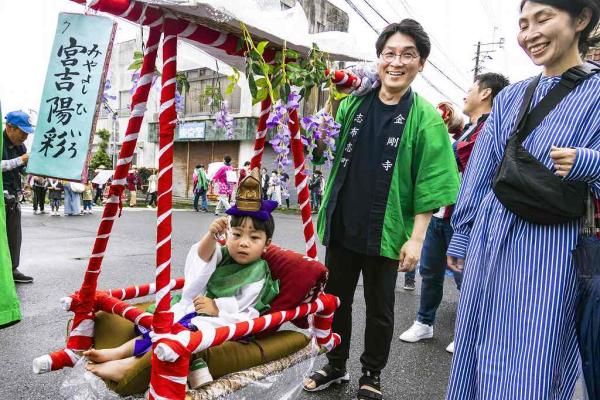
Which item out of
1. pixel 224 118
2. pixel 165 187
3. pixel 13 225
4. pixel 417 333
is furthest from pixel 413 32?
pixel 13 225

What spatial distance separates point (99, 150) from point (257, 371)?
77.6ft

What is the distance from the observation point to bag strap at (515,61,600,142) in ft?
5.55

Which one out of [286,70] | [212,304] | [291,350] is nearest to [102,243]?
[212,304]

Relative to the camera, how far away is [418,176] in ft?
8.12

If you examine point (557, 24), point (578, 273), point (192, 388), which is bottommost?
point (192, 388)

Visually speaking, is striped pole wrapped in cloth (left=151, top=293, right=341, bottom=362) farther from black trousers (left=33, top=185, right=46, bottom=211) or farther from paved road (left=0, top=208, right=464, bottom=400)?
black trousers (left=33, top=185, right=46, bottom=211)

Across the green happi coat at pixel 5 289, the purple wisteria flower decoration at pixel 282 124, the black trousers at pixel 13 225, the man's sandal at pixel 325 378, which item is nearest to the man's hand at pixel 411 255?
the purple wisteria flower decoration at pixel 282 124

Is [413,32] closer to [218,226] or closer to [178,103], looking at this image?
[178,103]

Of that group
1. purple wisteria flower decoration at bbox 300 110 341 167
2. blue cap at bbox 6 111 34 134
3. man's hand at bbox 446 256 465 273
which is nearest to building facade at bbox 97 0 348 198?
blue cap at bbox 6 111 34 134

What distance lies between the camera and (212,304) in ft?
7.53

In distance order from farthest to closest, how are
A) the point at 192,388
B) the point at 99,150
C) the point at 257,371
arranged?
the point at 99,150 → the point at 257,371 → the point at 192,388

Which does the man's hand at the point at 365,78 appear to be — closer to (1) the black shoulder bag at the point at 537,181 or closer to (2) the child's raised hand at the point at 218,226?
(1) the black shoulder bag at the point at 537,181

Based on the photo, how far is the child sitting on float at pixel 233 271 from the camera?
2.23 m

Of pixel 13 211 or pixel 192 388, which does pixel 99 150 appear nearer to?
pixel 13 211
